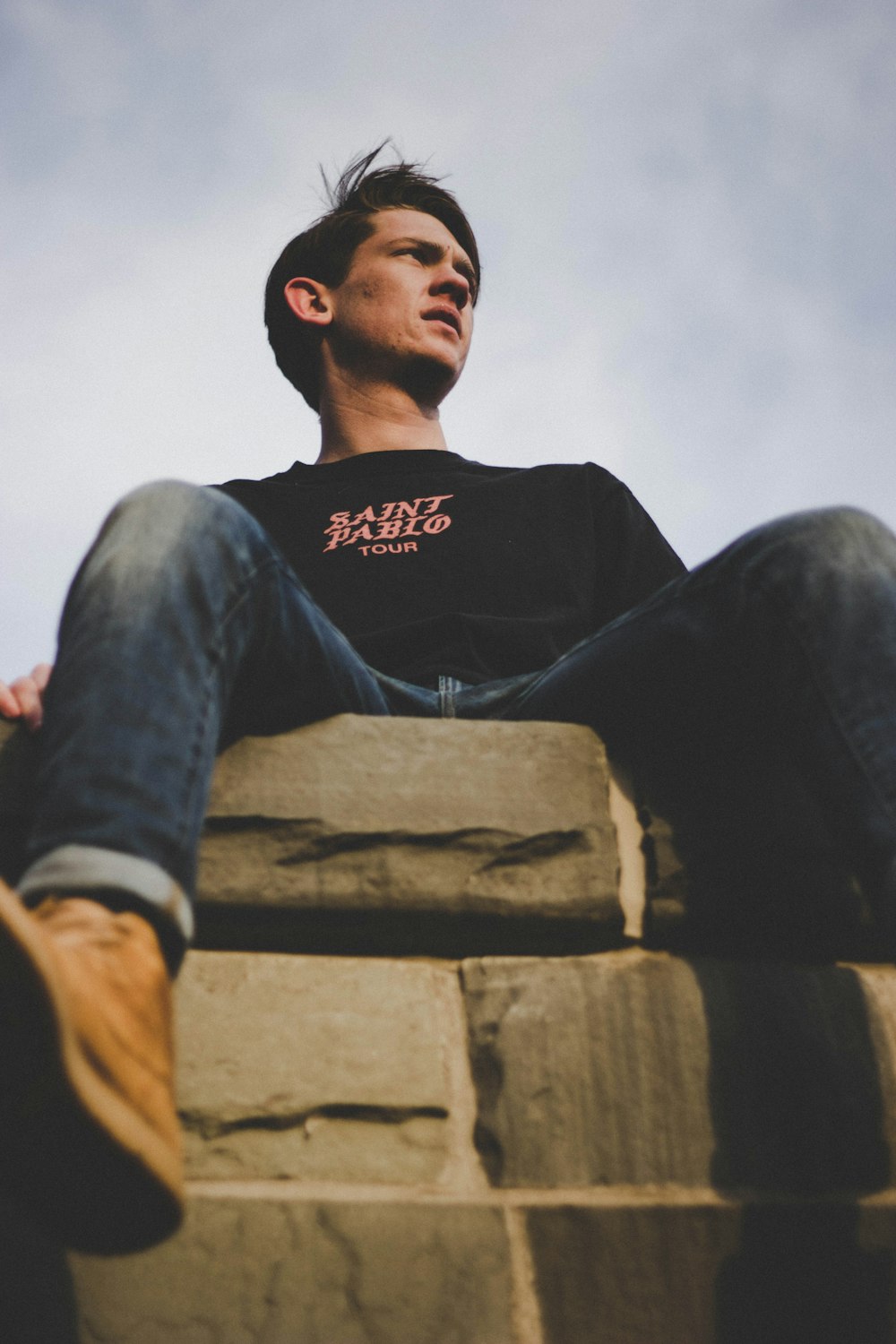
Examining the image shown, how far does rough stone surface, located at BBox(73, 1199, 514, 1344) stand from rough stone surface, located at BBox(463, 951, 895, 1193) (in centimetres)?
10

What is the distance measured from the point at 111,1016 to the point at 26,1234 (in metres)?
0.44

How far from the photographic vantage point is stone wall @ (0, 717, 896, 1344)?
3.89 ft

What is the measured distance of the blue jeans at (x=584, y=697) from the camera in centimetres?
102

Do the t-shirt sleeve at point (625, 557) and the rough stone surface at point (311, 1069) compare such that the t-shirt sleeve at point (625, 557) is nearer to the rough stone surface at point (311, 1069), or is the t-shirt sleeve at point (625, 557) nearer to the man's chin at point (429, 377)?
the man's chin at point (429, 377)

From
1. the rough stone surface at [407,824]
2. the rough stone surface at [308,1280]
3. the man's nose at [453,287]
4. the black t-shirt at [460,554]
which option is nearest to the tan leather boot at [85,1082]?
the rough stone surface at [308,1280]

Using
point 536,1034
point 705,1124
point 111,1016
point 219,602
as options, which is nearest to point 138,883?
point 111,1016

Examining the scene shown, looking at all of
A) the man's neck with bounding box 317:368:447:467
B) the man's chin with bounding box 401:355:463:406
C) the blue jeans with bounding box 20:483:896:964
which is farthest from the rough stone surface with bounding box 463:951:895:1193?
the man's chin with bounding box 401:355:463:406

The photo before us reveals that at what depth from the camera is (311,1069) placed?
1291mm

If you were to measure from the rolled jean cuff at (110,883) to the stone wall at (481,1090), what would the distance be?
364 mm

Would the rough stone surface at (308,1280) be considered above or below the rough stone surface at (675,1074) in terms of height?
below

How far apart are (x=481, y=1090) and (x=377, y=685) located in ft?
1.72

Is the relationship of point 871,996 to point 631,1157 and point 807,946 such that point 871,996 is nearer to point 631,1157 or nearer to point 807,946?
point 807,946

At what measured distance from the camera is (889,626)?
4.03 ft

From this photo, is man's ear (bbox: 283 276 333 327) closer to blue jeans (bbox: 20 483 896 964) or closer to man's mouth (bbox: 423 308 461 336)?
man's mouth (bbox: 423 308 461 336)
